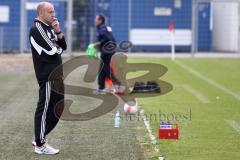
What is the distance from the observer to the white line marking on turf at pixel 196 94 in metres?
14.9

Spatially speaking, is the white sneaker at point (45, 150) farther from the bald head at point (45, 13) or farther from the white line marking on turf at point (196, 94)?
the white line marking on turf at point (196, 94)

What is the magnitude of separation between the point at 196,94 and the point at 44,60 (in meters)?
8.18

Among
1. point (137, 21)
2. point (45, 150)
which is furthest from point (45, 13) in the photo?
point (137, 21)

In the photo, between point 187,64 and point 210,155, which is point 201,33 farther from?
point 210,155

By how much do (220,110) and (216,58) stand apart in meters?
19.6

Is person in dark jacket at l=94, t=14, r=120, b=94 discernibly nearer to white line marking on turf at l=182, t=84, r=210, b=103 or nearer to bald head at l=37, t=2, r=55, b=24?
white line marking on turf at l=182, t=84, r=210, b=103

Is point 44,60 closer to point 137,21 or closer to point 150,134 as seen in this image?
point 150,134

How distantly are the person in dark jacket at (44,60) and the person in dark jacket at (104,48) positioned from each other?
6.94 m

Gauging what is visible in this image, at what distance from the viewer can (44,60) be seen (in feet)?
28.2

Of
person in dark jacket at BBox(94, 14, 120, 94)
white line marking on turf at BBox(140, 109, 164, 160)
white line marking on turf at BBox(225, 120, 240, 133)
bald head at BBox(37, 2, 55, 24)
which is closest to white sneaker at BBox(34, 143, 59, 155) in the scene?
white line marking on turf at BBox(140, 109, 164, 160)

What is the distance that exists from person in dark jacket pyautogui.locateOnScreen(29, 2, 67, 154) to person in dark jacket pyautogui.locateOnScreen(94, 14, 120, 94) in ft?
22.8

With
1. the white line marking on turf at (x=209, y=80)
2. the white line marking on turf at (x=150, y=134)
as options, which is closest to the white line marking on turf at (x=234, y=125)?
the white line marking on turf at (x=150, y=134)

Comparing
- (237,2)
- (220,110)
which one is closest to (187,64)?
(237,2)

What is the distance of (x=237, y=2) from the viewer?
34.0 metres
